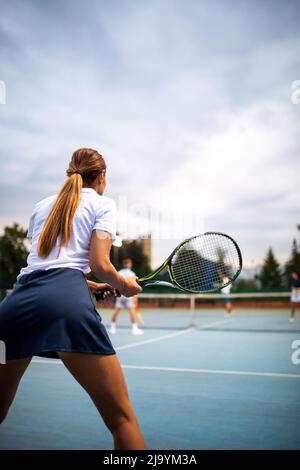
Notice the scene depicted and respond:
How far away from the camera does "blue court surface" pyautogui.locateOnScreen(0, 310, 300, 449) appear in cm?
336

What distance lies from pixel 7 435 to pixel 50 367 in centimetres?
291

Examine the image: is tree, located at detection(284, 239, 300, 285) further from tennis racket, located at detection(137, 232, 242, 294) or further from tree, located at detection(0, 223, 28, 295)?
tennis racket, located at detection(137, 232, 242, 294)

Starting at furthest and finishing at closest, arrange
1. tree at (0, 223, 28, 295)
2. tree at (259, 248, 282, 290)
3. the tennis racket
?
1. tree at (259, 248, 282, 290)
2. tree at (0, 223, 28, 295)
3. the tennis racket

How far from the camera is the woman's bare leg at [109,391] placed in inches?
74.2

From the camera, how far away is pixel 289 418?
384 cm

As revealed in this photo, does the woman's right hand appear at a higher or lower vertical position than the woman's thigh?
higher

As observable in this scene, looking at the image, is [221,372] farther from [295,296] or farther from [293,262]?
[293,262]

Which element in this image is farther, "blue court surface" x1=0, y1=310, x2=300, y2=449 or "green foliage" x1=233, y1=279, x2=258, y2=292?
"green foliage" x1=233, y1=279, x2=258, y2=292

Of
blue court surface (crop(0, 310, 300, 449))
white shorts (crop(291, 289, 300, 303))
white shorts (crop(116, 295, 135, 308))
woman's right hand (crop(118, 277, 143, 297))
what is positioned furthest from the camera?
white shorts (crop(291, 289, 300, 303))

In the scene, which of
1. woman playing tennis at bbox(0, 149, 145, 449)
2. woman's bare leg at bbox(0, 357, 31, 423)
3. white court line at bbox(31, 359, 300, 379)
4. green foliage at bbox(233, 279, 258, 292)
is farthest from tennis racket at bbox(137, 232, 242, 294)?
green foliage at bbox(233, 279, 258, 292)

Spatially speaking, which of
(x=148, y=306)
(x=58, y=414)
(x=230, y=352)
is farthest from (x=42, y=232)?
(x=148, y=306)

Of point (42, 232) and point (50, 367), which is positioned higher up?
point (42, 232)

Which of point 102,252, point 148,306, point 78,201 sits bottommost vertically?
point 148,306
